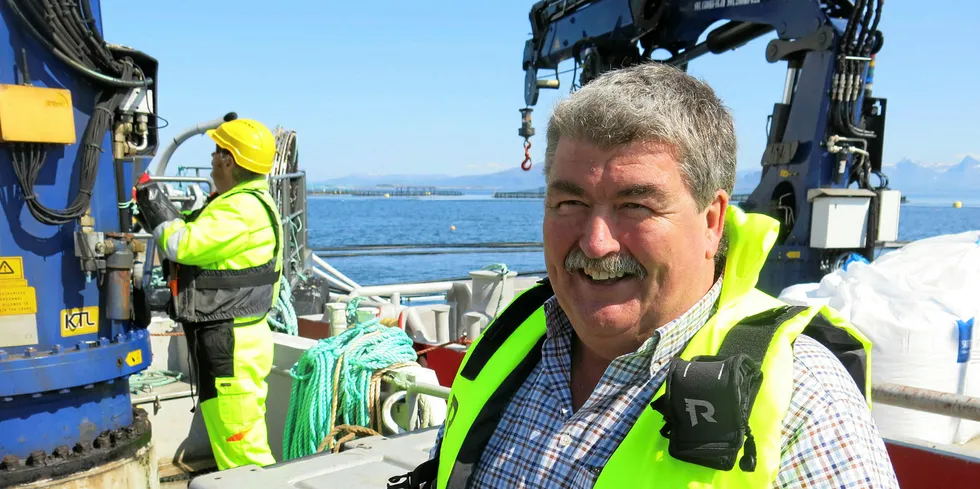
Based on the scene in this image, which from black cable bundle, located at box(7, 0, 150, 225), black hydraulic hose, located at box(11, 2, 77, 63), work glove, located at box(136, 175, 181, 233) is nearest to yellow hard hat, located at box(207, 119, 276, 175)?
work glove, located at box(136, 175, 181, 233)

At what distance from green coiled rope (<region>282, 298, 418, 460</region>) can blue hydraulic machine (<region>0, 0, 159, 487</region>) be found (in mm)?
901

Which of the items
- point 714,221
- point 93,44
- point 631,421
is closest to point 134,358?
point 93,44

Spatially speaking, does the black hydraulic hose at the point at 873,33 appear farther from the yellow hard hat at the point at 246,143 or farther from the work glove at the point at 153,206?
the work glove at the point at 153,206

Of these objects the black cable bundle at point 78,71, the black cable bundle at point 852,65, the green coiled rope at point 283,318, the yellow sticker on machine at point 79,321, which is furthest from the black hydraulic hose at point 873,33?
the yellow sticker on machine at point 79,321

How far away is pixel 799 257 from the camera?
248 inches

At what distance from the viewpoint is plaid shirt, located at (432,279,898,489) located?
1.05 metres

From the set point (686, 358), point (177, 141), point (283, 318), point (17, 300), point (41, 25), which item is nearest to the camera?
point (686, 358)

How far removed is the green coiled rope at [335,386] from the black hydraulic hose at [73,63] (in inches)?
65.3

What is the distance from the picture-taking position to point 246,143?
3826 millimetres

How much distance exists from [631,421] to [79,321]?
2690 millimetres

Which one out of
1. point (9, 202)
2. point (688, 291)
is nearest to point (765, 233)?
point (688, 291)

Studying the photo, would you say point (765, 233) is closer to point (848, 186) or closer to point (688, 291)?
point (688, 291)

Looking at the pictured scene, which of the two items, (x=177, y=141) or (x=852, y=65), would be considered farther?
(x=177, y=141)

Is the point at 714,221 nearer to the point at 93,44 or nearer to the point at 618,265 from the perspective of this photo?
the point at 618,265
